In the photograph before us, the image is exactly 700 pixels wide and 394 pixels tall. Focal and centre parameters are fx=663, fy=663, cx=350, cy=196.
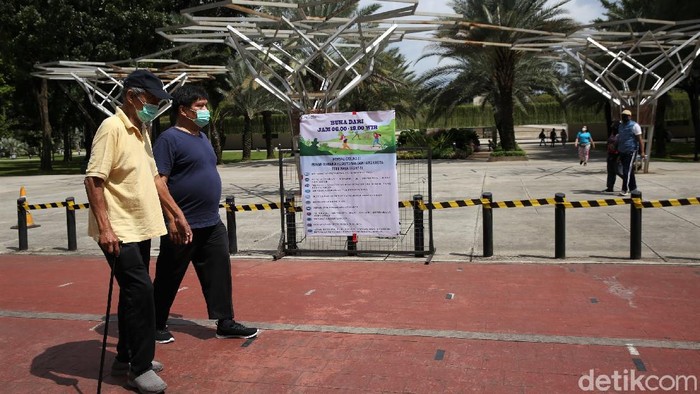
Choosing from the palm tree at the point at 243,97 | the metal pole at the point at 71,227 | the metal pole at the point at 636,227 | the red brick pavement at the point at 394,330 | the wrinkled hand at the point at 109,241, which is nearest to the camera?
the wrinkled hand at the point at 109,241

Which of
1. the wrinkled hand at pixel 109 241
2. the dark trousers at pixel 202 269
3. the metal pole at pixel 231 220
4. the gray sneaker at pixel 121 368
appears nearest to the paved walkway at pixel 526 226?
the metal pole at pixel 231 220

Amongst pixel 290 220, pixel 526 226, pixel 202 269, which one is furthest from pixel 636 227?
pixel 202 269

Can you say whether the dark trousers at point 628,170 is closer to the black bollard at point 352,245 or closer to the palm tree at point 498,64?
the black bollard at point 352,245

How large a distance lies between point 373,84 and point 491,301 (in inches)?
1368

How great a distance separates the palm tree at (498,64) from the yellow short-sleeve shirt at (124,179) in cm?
2167

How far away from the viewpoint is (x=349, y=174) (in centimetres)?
859

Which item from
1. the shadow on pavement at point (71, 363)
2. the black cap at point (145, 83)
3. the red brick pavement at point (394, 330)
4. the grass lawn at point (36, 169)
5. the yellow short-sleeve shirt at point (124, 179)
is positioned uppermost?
the black cap at point (145, 83)

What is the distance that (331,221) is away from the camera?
8.73m

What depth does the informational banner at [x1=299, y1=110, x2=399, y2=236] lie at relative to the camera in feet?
27.7

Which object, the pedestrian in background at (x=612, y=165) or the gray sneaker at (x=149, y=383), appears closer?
the gray sneaker at (x=149, y=383)

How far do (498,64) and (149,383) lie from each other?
29.3 m

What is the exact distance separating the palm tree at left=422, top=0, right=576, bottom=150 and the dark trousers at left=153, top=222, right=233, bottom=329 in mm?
20958

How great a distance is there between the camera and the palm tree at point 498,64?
2931 centimetres

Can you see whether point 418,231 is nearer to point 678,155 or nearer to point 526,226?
point 526,226
